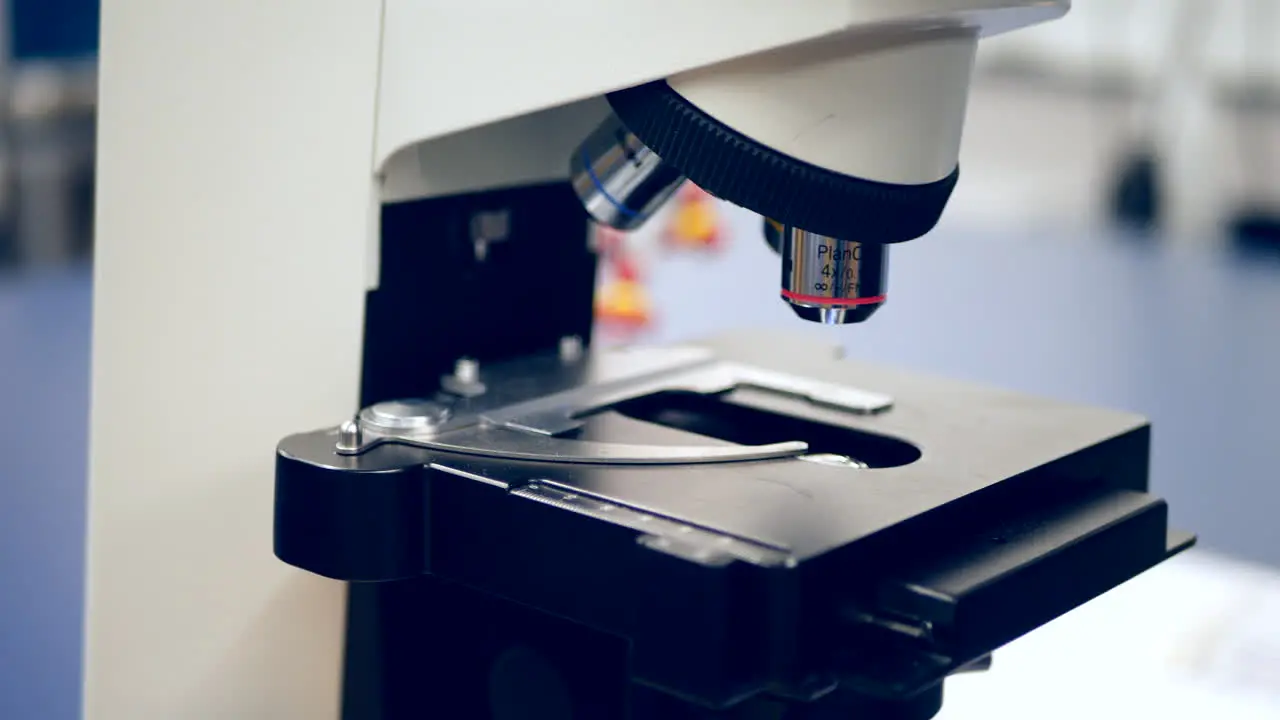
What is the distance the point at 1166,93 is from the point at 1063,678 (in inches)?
130

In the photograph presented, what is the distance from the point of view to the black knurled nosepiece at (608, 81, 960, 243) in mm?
→ 653

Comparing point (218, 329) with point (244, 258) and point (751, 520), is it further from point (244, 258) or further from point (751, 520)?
point (751, 520)

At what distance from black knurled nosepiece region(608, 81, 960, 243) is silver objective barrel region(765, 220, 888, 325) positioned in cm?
4

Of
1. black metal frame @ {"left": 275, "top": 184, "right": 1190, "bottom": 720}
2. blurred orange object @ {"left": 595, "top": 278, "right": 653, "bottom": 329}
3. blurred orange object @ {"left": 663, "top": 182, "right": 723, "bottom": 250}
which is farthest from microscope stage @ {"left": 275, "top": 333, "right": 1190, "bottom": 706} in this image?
blurred orange object @ {"left": 595, "top": 278, "right": 653, "bottom": 329}

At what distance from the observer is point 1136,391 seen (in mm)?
2330

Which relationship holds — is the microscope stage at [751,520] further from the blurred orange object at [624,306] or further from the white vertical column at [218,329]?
the blurred orange object at [624,306]

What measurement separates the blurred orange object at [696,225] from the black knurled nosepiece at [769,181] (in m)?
0.55

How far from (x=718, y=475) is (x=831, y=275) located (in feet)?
0.34

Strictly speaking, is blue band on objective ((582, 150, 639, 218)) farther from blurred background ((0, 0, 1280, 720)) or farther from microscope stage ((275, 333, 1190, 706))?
blurred background ((0, 0, 1280, 720))

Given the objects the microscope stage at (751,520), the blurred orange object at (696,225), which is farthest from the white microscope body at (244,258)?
the blurred orange object at (696,225)

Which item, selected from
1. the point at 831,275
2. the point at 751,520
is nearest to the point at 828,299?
the point at 831,275

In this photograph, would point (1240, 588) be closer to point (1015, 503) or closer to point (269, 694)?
point (1015, 503)

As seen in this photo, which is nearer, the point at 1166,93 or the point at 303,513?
the point at 303,513

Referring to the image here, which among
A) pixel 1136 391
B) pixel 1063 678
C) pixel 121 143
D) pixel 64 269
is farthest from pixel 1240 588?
pixel 64 269
